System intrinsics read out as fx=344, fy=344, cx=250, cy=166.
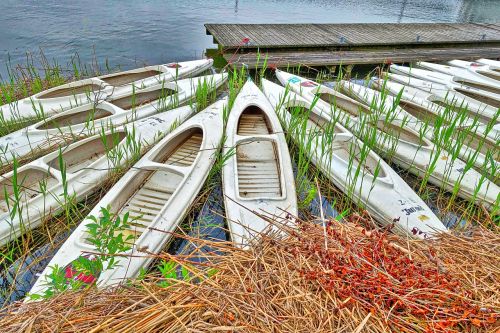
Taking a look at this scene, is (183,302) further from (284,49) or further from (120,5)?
(120,5)

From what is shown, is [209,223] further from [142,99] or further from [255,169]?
[142,99]

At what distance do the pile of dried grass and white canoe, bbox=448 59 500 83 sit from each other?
6.79 metres

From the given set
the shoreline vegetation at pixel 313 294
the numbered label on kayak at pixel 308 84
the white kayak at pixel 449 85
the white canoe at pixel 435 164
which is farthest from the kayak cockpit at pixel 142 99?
the shoreline vegetation at pixel 313 294

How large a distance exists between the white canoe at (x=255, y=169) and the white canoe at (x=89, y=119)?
95 cm

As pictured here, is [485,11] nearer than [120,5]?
No

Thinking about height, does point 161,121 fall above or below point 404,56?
below

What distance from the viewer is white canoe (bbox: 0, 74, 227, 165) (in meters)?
4.03

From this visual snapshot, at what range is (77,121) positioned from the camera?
4.85m

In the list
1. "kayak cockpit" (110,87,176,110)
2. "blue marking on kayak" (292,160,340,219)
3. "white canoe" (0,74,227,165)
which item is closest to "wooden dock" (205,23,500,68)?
"white canoe" (0,74,227,165)

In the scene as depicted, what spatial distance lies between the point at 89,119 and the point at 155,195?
1.74 meters

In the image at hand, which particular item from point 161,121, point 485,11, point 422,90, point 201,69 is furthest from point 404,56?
point 485,11

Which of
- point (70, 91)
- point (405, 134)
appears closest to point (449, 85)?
point (405, 134)

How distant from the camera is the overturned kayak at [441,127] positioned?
3.68 meters

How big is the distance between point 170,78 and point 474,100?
17.0 feet
